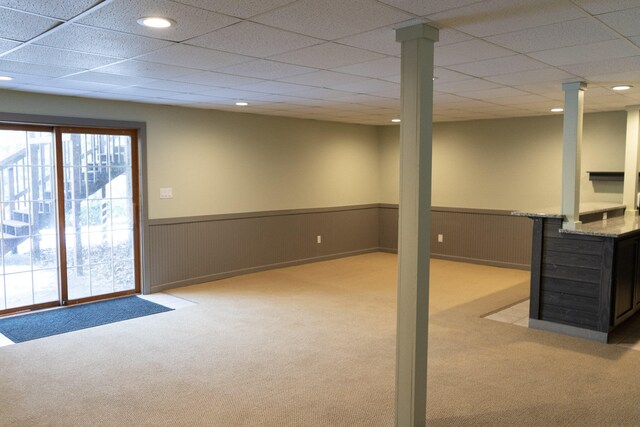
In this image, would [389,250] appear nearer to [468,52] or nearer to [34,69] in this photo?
[468,52]

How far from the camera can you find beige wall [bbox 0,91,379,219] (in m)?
6.04

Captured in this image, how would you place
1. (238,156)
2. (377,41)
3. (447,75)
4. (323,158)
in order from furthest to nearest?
(323,158), (238,156), (447,75), (377,41)

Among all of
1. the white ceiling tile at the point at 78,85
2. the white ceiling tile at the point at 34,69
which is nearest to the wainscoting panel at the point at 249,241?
the white ceiling tile at the point at 78,85

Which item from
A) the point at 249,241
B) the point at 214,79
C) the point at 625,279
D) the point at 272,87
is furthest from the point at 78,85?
the point at 625,279

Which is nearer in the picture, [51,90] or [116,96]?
[51,90]

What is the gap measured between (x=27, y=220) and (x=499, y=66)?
4.78 metres

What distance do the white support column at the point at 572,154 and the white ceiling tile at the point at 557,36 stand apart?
156cm

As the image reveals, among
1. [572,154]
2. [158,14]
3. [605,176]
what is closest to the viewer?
Answer: [158,14]

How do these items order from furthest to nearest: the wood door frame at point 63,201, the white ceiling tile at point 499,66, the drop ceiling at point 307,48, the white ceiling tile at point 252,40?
the wood door frame at point 63,201, the white ceiling tile at point 499,66, the white ceiling tile at point 252,40, the drop ceiling at point 307,48

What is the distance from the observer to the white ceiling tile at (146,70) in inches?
152

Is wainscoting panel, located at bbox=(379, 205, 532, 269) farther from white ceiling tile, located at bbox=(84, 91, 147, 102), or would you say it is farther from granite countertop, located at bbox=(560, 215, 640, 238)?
white ceiling tile, located at bbox=(84, 91, 147, 102)

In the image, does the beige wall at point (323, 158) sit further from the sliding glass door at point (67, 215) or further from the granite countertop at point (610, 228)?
the granite countertop at point (610, 228)

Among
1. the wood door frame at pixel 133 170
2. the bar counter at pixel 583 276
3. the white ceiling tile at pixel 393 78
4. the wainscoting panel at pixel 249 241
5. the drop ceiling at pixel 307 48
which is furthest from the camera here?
the wainscoting panel at pixel 249 241

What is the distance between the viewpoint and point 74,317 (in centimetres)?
523
